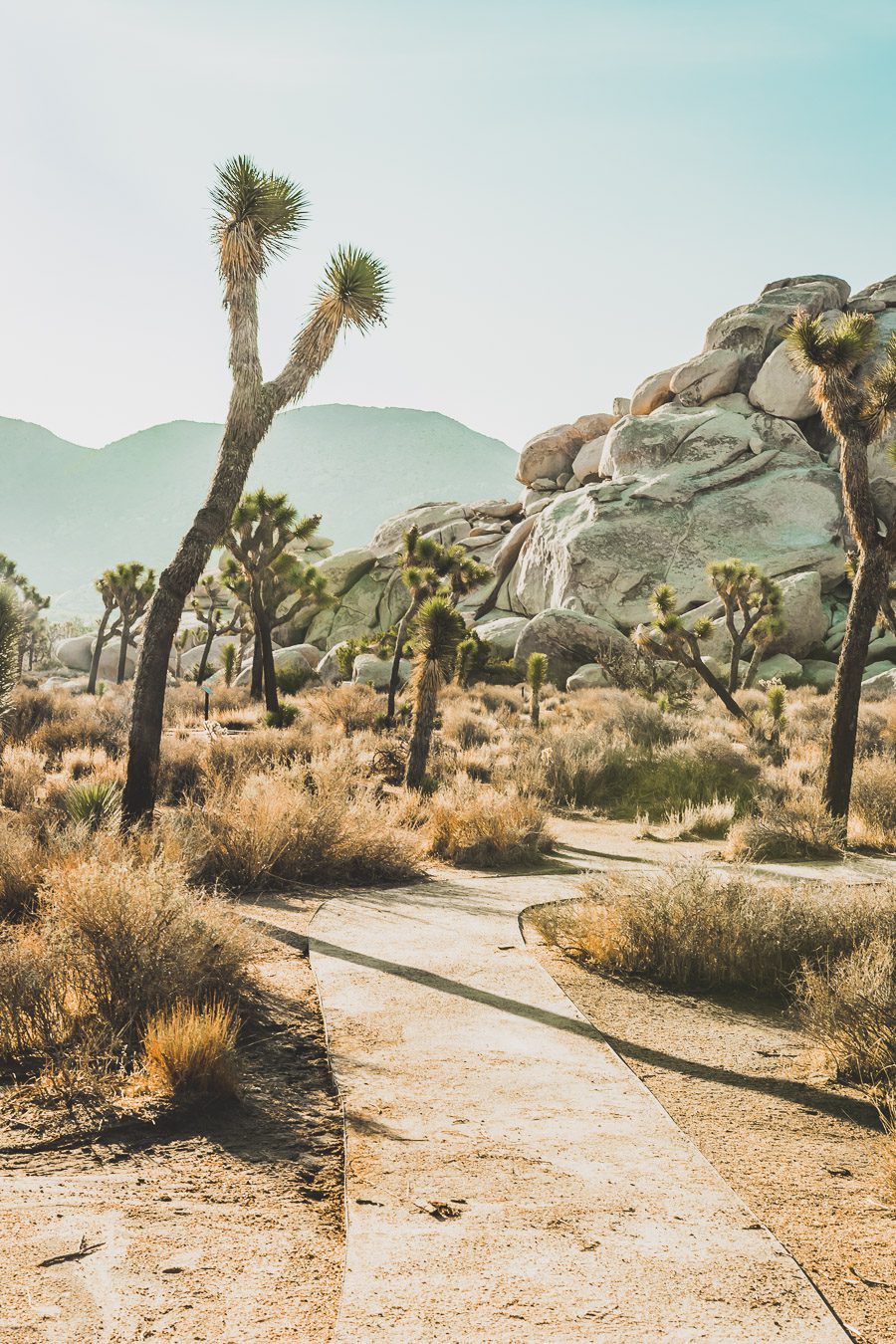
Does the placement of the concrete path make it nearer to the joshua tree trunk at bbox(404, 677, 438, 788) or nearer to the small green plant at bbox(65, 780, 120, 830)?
the small green plant at bbox(65, 780, 120, 830)

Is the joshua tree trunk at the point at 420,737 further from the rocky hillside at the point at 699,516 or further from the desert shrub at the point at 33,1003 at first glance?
the rocky hillside at the point at 699,516

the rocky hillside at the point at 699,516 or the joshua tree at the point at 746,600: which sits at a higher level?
the rocky hillside at the point at 699,516

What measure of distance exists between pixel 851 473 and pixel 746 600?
51.9 feet

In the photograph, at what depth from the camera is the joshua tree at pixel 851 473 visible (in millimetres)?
13672

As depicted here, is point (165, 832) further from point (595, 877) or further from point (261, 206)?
point (261, 206)

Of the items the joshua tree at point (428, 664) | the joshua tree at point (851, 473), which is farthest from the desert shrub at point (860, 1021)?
the joshua tree at point (428, 664)

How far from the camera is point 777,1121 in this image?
14.2 feet

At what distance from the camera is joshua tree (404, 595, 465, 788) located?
15914 millimetres

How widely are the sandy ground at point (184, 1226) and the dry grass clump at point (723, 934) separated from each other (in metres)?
2.84

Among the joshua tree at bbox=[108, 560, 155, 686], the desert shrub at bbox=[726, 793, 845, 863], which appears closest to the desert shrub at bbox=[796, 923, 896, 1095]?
the desert shrub at bbox=[726, 793, 845, 863]

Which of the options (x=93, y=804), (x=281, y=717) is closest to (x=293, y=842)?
(x=93, y=804)

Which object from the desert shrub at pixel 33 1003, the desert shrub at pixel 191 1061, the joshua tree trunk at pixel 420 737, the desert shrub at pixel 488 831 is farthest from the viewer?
the joshua tree trunk at pixel 420 737

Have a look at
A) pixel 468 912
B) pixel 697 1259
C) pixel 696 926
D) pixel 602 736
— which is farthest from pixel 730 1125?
pixel 602 736

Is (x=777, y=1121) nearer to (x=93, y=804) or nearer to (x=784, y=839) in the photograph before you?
(x=93, y=804)
